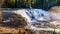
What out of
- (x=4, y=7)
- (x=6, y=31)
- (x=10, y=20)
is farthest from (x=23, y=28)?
(x=4, y=7)

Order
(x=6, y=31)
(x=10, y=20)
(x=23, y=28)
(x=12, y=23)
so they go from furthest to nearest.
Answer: (x=10, y=20) < (x=12, y=23) < (x=23, y=28) < (x=6, y=31)

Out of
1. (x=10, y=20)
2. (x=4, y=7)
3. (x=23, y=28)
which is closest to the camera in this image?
(x=23, y=28)

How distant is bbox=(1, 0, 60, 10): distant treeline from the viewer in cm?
492

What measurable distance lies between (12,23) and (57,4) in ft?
9.05

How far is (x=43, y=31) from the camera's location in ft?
9.14

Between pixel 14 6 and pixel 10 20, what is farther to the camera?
pixel 14 6

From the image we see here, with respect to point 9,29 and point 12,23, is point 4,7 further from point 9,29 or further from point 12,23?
point 9,29

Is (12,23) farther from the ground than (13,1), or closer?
→ closer

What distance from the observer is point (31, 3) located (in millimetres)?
5043

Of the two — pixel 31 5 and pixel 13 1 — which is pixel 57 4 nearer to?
pixel 31 5

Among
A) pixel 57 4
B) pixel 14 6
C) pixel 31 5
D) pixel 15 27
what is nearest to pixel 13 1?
pixel 14 6

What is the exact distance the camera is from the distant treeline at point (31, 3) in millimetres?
4918

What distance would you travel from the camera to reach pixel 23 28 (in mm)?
2818

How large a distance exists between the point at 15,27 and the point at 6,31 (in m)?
0.28
